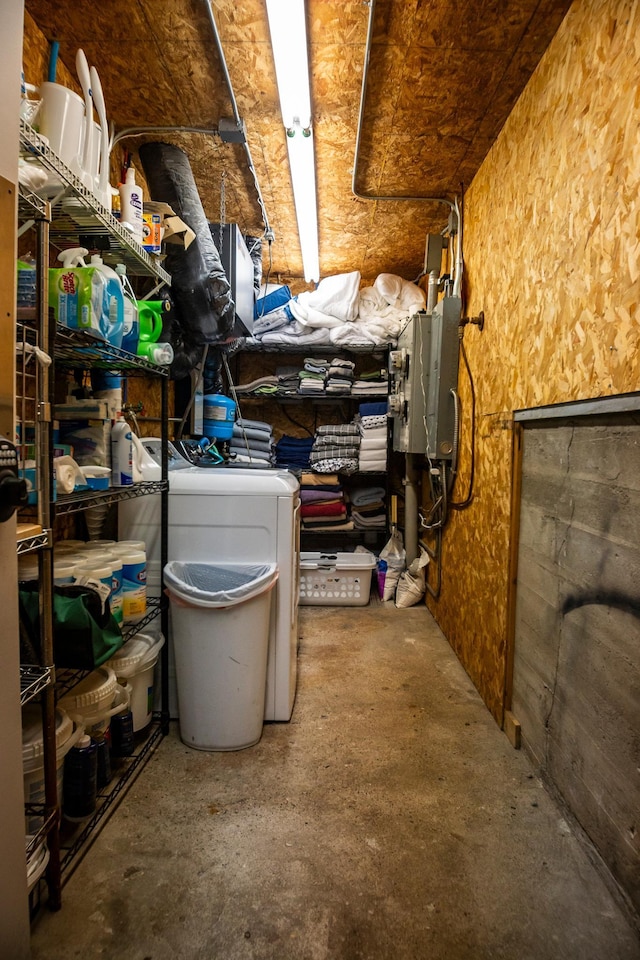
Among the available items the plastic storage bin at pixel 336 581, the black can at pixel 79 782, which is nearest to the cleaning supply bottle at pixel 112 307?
the black can at pixel 79 782

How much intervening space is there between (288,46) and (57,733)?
93.0 inches

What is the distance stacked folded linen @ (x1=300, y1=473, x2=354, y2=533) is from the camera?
13.0 feet

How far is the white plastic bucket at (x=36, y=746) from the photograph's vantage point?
1177mm

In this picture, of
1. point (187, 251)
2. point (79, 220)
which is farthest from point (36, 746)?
point (187, 251)

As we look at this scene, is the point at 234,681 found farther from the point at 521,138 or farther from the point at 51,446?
the point at 521,138

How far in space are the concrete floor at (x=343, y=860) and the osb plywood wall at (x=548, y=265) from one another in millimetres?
538

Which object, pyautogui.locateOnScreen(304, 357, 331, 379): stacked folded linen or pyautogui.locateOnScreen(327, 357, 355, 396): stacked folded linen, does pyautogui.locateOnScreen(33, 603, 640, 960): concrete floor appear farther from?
pyautogui.locateOnScreen(304, 357, 331, 379): stacked folded linen

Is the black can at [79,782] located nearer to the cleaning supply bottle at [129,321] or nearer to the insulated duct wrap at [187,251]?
the cleaning supply bottle at [129,321]

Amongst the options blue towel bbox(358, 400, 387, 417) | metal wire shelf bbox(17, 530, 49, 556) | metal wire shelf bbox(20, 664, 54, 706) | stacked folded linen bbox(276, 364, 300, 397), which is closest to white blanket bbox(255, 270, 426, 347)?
stacked folded linen bbox(276, 364, 300, 397)

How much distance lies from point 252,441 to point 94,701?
8.90ft

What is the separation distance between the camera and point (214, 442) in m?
3.59

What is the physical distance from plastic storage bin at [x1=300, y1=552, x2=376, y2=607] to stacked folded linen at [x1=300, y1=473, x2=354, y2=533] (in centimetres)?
38

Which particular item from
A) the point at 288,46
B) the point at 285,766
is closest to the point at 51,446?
the point at 285,766

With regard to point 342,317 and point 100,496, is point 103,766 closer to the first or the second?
point 100,496
